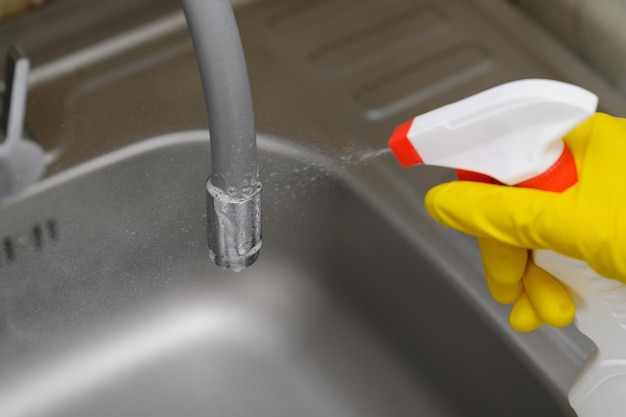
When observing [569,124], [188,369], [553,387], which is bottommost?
[188,369]

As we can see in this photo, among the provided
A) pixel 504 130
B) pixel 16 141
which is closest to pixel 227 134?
pixel 504 130

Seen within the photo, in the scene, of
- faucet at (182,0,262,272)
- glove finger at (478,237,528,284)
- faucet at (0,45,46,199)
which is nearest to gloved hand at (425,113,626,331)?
glove finger at (478,237,528,284)

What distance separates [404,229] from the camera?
0.73m

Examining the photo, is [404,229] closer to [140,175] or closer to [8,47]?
[140,175]

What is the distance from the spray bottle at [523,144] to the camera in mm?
462

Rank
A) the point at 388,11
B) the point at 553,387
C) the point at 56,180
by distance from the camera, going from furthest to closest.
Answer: the point at 388,11
the point at 56,180
the point at 553,387

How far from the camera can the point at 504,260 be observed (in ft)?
1.74

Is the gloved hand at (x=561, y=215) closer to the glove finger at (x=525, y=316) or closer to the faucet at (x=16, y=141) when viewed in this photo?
the glove finger at (x=525, y=316)

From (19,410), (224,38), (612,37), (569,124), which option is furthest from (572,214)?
(19,410)

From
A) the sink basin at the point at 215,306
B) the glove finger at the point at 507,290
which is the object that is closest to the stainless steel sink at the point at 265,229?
the sink basin at the point at 215,306

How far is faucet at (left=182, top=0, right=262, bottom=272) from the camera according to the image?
454 millimetres

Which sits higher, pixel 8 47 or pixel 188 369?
pixel 8 47

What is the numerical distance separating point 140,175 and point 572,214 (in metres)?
0.41

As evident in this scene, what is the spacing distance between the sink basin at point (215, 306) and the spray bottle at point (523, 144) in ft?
0.58
